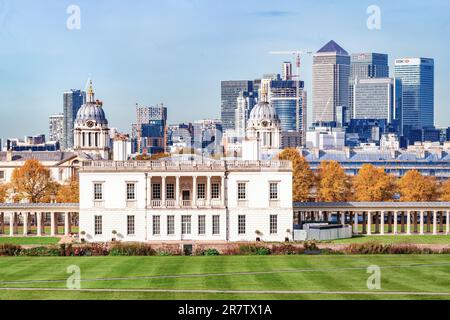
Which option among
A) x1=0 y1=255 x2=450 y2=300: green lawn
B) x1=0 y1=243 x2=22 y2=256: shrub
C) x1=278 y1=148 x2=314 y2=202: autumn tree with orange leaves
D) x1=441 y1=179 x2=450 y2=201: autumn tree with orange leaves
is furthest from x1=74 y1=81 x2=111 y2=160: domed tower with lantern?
x1=0 y1=255 x2=450 y2=300: green lawn

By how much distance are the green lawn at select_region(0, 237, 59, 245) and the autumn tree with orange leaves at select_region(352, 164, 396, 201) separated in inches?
1482

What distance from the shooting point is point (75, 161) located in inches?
6713

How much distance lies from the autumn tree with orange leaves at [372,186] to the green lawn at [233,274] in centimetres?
4678

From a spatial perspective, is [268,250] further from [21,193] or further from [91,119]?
[91,119]

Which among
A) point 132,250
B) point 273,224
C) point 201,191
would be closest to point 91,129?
point 201,191

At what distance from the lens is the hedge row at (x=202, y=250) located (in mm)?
86688

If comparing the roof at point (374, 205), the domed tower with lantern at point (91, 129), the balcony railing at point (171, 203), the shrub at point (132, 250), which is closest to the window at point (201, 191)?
the balcony railing at point (171, 203)

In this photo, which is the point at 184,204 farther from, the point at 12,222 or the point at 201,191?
the point at 12,222

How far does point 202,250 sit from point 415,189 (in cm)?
5013

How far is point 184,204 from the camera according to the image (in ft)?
341

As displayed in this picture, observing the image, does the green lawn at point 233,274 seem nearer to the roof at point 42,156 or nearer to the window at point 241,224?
the window at point 241,224

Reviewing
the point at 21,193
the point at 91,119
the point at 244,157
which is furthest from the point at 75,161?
the point at 244,157
